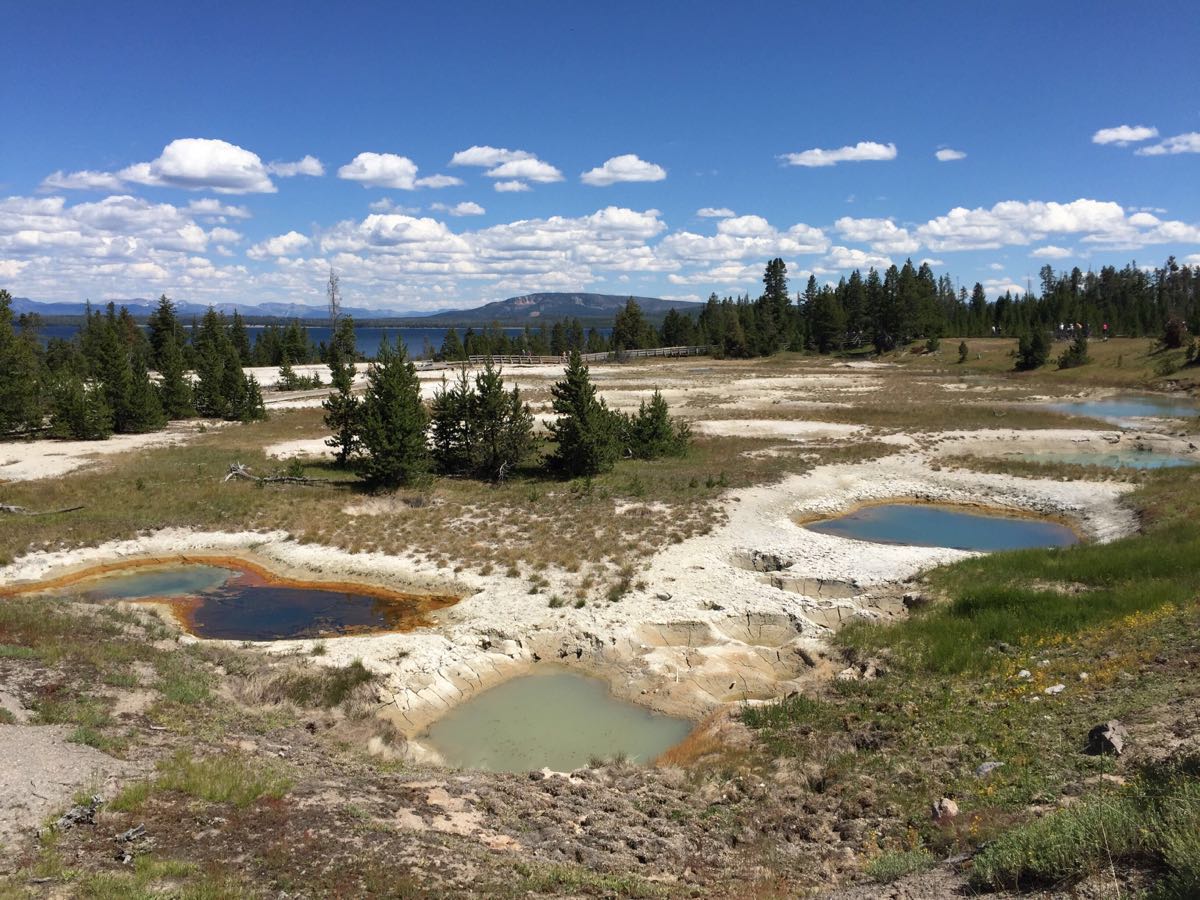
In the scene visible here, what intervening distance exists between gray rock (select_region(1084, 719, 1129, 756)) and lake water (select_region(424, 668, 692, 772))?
728 centimetres

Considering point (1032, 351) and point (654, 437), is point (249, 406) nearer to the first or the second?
point (654, 437)

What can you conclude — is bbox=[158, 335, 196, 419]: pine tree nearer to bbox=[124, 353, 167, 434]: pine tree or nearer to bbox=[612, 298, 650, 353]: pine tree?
bbox=[124, 353, 167, 434]: pine tree

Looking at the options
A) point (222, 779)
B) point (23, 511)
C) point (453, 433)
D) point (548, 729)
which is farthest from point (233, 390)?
point (222, 779)

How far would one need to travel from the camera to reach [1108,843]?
7.73 metres

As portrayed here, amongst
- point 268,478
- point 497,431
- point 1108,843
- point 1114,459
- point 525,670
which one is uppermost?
point 497,431

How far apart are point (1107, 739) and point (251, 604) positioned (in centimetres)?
2197

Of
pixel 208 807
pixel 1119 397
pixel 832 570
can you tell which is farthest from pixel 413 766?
pixel 1119 397

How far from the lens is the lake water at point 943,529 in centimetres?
2722

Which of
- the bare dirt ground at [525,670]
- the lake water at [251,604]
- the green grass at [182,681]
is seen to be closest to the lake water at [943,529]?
the bare dirt ground at [525,670]

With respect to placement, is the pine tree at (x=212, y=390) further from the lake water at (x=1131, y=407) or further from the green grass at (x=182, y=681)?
the lake water at (x=1131, y=407)

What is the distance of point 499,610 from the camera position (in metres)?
20.6

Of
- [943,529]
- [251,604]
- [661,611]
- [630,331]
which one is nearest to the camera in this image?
[661,611]

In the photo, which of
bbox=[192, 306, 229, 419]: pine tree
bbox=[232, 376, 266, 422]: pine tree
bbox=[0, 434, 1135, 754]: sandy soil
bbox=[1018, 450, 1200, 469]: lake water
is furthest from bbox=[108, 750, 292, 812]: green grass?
bbox=[192, 306, 229, 419]: pine tree

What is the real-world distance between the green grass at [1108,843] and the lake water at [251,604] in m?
15.7
